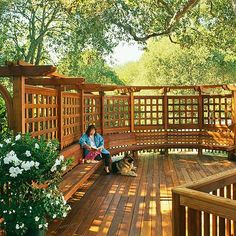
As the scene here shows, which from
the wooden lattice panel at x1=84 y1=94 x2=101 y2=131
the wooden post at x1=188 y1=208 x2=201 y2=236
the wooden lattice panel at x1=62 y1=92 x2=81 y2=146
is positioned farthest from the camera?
the wooden lattice panel at x1=84 y1=94 x2=101 y2=131

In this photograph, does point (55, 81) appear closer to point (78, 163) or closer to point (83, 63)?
point (78, 163)

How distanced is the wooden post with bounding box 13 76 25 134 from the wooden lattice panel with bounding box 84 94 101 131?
13.4ft

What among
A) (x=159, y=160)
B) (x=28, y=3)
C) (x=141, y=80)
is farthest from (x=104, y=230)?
(x=141, y=80)

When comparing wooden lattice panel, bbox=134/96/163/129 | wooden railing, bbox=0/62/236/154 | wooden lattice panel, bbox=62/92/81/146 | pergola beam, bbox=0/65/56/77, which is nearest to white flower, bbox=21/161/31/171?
pergola beam, bbox=0/65/56/77

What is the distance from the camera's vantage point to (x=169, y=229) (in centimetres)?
436

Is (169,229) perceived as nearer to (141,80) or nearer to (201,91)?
(201,91)

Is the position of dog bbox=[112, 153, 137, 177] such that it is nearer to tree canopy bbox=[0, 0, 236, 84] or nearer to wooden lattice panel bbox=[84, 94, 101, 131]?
wooden lattice panel bbox=[84, 94, 101, 131]

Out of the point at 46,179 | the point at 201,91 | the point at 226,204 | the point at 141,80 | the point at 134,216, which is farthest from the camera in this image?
the point at 141,80

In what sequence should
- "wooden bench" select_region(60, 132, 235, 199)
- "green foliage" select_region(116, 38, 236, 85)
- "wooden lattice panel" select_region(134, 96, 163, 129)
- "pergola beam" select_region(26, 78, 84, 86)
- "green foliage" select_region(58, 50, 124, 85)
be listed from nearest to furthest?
"pergola beam" select_region(26, 78, 84, 86), "wooden bench" select_region(60, 132, 235, 199), "wooden lattice panel" select_region(134, 96, 163, 129), "green foliage" select_region(58, 50, 124, 85), "green foliage" select_region(116, 38, 236, 85)

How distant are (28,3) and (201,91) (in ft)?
20.4

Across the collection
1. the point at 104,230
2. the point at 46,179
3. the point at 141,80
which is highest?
the point at 141,80

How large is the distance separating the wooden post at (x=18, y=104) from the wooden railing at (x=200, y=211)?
232 centimetres

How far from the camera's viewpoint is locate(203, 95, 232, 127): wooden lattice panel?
10.6 metres

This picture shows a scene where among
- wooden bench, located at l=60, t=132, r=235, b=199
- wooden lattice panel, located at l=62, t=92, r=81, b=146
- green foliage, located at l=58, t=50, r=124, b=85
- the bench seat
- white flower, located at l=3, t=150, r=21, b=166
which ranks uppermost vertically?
green foliage, located at l=58, t=50, r=124, b=85
